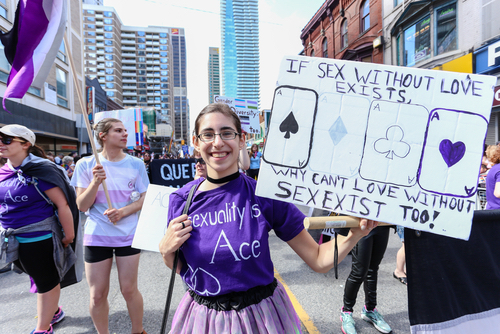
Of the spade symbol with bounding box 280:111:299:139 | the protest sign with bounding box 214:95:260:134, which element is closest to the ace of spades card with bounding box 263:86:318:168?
the spade symbol with bounding box 280:111:299:139

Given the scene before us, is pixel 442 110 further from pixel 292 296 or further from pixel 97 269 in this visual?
pixel 292 296

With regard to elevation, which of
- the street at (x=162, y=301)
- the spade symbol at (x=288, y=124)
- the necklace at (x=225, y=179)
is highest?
the spade symbol at (x=288, y=124)

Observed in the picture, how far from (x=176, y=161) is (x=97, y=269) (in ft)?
10.3

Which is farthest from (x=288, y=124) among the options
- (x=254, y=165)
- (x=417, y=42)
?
(x=417, y=42)

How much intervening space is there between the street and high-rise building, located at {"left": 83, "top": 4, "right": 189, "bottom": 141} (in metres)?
93.9

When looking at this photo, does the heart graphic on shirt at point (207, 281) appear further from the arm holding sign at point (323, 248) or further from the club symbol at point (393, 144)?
the club symbol at point (393, 144)

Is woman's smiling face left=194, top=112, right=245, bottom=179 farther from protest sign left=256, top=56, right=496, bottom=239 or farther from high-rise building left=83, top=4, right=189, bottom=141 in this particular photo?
high-rise building left=83, top=4, right=189, bottom=141

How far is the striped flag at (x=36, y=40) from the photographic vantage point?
1.71 metres

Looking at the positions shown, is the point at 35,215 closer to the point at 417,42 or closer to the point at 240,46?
the point at 417,42

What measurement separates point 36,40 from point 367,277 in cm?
347

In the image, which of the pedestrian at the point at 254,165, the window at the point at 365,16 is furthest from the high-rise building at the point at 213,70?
the pedestrian at the point at 254,165

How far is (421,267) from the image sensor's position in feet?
4.63

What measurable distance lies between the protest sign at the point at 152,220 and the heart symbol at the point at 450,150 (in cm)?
191

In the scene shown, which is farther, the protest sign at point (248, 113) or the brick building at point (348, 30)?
the brick building at point (348, 30)
